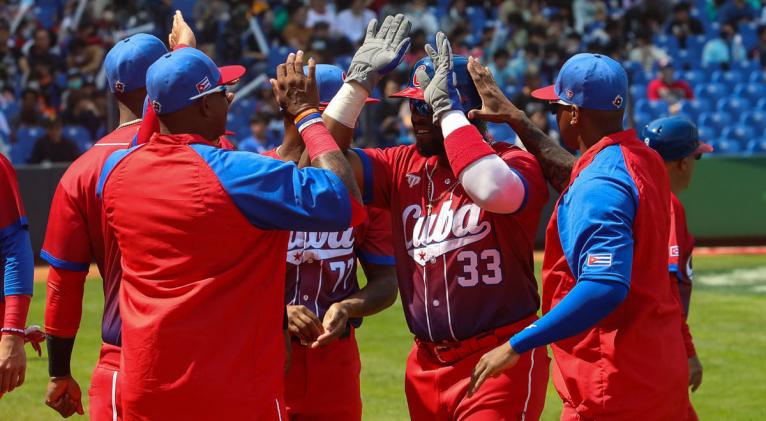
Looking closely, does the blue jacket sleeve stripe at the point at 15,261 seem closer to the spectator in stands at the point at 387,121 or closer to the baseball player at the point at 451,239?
the baseball player at the point at 451,239

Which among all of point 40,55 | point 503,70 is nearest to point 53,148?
point 40,55

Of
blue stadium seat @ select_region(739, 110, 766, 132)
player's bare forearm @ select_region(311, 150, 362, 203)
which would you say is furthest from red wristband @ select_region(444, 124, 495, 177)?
blue stadium seat @ select_region(739, 110, 766, 132)

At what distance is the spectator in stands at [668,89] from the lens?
19953 mm

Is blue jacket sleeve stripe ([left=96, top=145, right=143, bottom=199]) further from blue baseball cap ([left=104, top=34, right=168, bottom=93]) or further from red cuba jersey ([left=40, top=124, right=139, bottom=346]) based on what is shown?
blue baseball cap ([left=104, top=34, right=168, bottom=93])

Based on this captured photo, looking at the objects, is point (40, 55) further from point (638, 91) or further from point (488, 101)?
point (488, 101)

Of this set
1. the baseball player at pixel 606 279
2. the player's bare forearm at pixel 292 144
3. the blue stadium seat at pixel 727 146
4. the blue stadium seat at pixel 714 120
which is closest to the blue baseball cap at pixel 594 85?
the baseball player at pixel 606 279

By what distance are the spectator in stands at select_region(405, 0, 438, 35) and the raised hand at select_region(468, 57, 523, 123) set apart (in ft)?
53.7

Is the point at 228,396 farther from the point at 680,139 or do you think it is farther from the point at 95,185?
the point at 680,139

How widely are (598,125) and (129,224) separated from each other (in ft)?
5.83

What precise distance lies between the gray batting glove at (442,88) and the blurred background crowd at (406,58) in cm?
1190

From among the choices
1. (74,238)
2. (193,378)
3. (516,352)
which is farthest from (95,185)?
(516,352)

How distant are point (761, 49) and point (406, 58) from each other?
7953 mm

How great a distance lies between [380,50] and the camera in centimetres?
436

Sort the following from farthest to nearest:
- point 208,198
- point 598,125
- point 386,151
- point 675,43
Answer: point 675,43 → point 386,151 → point 598,125 → point 208,198
